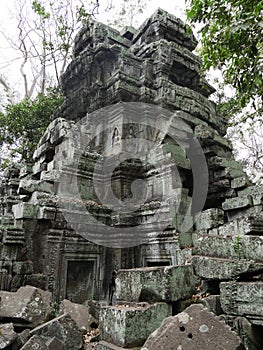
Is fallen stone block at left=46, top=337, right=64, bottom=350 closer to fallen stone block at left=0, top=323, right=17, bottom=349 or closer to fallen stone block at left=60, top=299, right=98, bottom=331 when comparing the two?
fallen stone block at left=0, top=323, right=17, bottom=349

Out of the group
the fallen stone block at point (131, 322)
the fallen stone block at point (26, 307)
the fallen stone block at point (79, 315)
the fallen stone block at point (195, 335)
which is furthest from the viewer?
the fallen stone block at point (79, 315)

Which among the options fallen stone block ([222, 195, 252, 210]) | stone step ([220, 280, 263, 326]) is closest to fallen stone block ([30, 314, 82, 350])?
stone step ([220, 280, 263, 326])

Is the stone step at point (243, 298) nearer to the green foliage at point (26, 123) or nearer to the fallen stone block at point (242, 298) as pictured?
the fallen stone block at point (242, 298)

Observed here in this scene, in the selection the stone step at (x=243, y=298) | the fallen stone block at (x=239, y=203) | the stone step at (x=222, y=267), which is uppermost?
the fallen stone block at (x=239, y=203)

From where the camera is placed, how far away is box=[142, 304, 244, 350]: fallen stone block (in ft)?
6.64

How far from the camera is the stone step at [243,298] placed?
7.91 ft

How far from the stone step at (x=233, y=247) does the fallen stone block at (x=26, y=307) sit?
2.02 metres

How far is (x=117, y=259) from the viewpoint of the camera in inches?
247

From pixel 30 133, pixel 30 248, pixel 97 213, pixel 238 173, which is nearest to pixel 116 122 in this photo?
pixel 97 213

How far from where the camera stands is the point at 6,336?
3.14 meters

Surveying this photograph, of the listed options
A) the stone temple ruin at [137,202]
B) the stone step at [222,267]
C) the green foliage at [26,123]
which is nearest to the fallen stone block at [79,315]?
the stone temple ruin at [137,202]

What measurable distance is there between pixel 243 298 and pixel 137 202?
15.4ft

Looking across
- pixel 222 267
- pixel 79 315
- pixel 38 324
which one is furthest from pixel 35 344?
pixel 222 267

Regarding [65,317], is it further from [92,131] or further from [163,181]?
[92,131]
